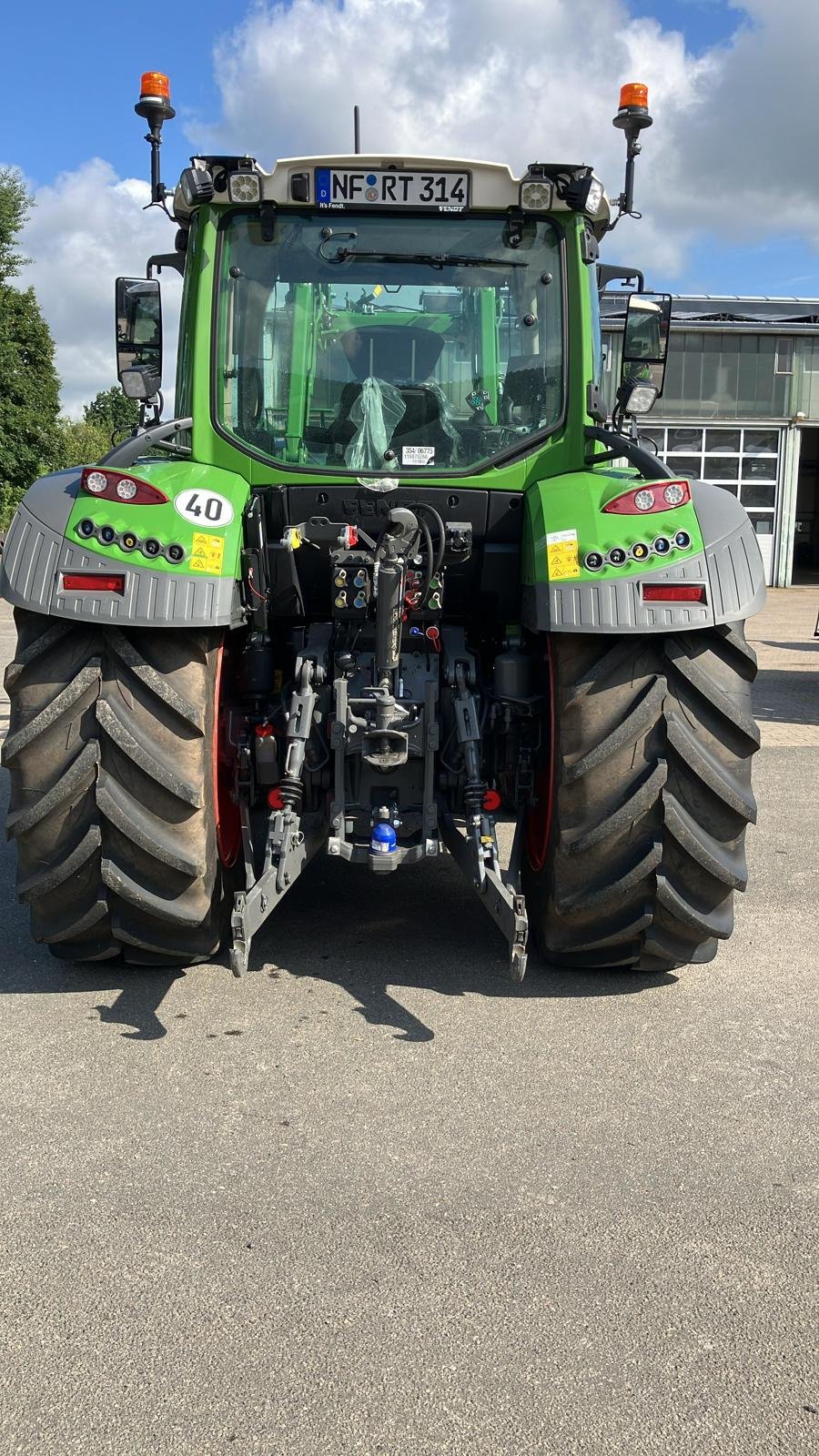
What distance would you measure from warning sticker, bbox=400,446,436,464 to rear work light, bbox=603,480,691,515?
0.82m

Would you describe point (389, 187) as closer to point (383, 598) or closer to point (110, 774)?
point (383, 598)

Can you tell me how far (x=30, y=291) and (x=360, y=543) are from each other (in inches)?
1557

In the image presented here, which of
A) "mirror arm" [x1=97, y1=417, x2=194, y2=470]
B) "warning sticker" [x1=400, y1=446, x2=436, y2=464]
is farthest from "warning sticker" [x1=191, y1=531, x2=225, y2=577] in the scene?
"warning sticker" [x1=400, y1=446, x2=436, y2=464]

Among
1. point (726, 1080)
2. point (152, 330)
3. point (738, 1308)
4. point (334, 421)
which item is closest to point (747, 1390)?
point (738, 1308)

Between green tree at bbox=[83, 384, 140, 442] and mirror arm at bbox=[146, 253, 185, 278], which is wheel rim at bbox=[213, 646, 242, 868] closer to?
mirror arm at bbox=[146, 253, 185, 278]

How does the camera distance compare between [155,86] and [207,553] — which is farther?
[155,86]

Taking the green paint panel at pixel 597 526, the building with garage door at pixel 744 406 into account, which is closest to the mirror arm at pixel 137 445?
the green paint panel at pixel 597 526

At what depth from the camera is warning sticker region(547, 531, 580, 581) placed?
380 centimetres

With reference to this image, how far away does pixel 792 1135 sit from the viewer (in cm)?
317

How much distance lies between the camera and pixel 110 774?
12.5 ft

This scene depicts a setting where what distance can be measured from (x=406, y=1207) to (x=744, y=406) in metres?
25.7

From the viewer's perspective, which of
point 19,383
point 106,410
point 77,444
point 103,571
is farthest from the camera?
point 106,410

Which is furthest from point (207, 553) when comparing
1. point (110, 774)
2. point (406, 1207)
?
point (406, 1207)

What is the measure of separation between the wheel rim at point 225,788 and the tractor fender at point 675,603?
119 cm
